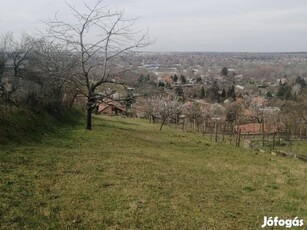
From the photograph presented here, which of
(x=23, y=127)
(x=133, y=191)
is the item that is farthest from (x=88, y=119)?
(x=133, y=191)

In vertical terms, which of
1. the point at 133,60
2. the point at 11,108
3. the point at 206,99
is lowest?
the point at 206,99

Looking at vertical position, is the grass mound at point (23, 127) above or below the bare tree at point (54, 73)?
below

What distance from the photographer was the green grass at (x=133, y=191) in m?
5.96

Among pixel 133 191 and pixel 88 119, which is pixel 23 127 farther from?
pixel 133 191

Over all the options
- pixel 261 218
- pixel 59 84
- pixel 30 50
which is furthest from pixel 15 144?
pixel 30 50

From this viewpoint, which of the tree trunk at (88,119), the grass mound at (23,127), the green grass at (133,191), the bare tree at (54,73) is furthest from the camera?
the bare tree at (54,73)

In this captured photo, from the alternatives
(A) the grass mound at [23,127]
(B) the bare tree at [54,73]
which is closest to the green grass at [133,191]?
(A) the grass mound at [23,127]

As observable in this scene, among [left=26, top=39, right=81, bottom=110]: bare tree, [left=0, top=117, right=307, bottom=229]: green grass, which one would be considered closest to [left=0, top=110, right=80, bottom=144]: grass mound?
[left=0, top=117, right=307, bottom=229]: green grass

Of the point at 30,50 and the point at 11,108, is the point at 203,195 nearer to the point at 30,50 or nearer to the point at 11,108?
the point at 11,108

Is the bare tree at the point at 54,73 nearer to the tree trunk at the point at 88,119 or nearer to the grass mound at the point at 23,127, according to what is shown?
the tree trunk at the point at 88,119

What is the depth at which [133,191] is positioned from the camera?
7453 millimetres

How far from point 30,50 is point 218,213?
810 inches

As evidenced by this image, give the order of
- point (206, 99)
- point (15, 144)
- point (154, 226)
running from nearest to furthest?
1. point (154, 226)
2. point (15, 144)
3. point (206, 99)

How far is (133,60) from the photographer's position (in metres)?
20.2
